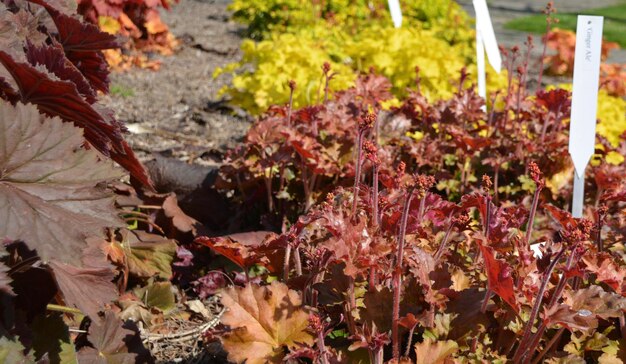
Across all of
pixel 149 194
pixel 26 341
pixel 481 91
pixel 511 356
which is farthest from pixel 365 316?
pixel 481 91

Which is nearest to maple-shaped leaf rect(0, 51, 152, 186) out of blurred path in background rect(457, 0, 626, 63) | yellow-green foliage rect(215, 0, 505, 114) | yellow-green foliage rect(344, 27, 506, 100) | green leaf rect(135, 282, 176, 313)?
green leaf rect(135, 282, 176, 313)

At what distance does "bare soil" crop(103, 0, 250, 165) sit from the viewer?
427 centimetres

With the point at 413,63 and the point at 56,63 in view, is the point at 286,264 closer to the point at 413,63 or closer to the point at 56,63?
the point at 56,63

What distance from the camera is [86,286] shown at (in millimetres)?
1559

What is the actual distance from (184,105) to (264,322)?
12.2 ft

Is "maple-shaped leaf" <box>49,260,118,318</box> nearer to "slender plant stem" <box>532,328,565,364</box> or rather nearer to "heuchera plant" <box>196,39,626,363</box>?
"heuchera plant" <box>196,39,626,363</box>

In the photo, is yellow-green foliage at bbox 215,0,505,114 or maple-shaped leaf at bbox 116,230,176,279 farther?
yellow-green foliage at bbox 215,0,505,114

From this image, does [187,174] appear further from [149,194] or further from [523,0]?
[523,0]

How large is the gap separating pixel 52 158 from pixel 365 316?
72 centimetres

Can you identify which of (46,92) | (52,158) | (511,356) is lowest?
(511,356)

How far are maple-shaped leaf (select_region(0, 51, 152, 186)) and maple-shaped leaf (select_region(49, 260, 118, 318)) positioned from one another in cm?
27

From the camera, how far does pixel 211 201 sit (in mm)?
3094

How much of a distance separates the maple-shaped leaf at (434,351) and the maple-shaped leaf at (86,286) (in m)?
0.63

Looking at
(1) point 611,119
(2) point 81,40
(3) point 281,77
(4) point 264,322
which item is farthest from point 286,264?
(1) point 611,119
